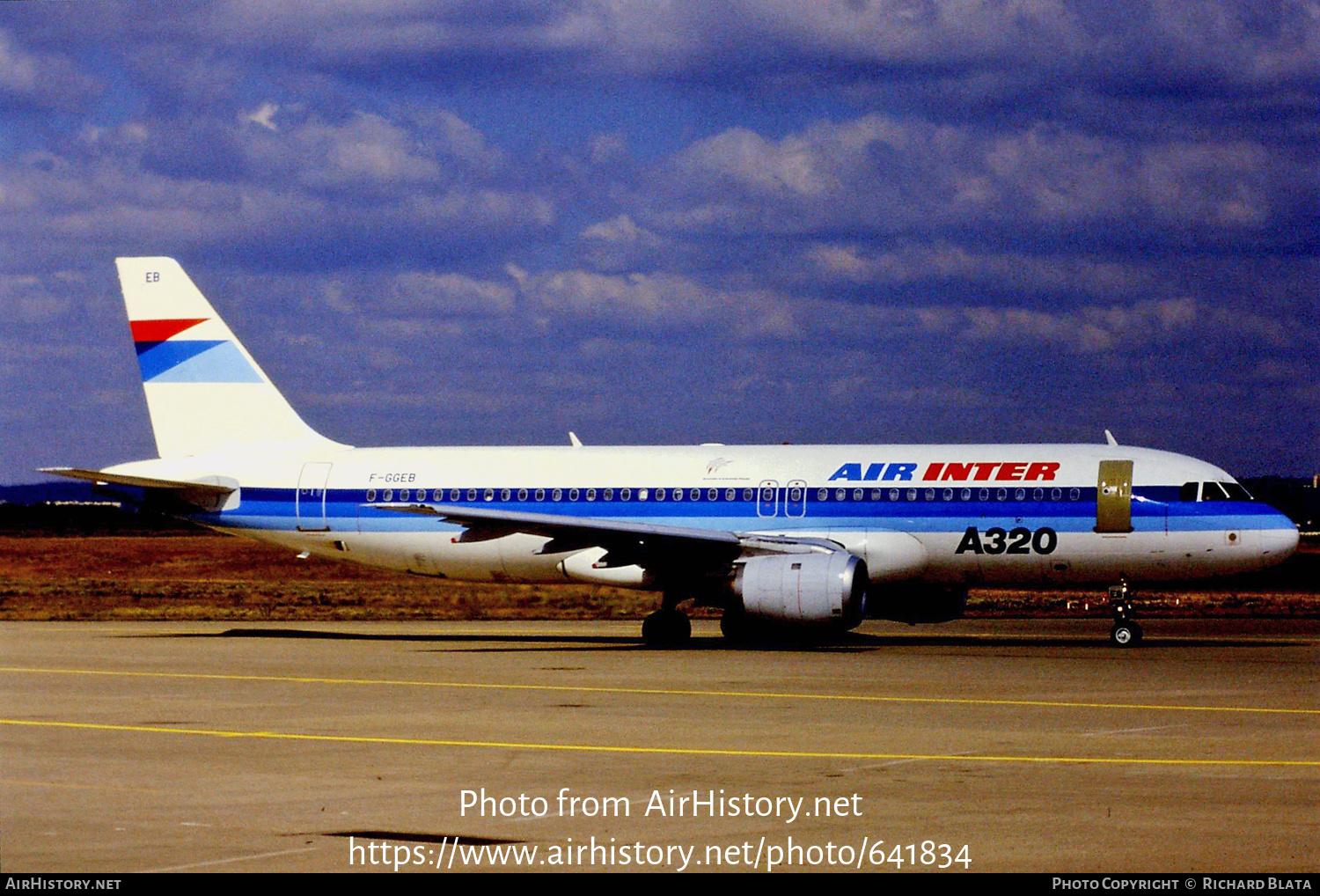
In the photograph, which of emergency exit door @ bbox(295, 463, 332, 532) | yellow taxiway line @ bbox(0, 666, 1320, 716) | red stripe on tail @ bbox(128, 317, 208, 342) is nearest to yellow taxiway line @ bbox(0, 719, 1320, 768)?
yellow taxiway line @ bbox(0, 666, 1320, 716)

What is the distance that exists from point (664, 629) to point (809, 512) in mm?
3590

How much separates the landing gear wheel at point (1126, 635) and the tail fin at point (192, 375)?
55.7 ft

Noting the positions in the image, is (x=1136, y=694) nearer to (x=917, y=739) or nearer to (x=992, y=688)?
(x=992, y=688)

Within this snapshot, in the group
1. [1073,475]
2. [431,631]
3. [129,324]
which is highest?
[129,324]

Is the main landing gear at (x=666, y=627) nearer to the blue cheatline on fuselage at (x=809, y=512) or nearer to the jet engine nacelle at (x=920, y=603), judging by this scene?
the blue cheatline on fuselage at (x=809, y=512)

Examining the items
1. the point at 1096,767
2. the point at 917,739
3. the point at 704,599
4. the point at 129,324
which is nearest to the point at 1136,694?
the point at 917,739

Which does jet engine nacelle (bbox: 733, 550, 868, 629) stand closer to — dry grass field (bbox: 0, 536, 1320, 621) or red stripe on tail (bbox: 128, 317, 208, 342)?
red stripe on tail (bbox: 128, 317, 208, 342)

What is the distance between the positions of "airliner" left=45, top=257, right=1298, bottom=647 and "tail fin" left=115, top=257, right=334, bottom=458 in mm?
44

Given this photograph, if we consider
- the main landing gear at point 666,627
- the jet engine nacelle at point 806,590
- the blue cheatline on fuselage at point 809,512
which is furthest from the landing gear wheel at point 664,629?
the jet engine nacelle at point 806,590

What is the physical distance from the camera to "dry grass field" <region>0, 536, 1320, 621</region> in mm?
47969

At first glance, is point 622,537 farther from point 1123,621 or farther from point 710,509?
point 1123,621

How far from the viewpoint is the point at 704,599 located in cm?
3378

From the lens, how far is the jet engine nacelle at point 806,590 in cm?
3058
